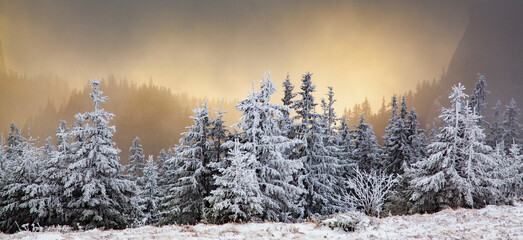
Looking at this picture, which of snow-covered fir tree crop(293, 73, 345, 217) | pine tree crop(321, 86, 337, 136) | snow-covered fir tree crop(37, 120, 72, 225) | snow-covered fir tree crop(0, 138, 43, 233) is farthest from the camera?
pine tree crop(321, 86, 337, 136)

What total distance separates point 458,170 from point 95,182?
85.4ft

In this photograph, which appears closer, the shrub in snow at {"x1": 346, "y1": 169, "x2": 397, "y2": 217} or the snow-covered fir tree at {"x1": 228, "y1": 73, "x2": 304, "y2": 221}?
the shrub in snow at {"x1": 346, "y1": 169, "x2": 397, "y2": 217}

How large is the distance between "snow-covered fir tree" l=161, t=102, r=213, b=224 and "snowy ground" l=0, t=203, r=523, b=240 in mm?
8275

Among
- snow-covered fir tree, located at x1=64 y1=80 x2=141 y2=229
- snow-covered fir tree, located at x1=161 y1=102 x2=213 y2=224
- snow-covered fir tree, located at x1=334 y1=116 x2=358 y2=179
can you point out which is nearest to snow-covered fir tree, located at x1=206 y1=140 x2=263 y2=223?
snow-covered fir tree, located at x1=161 y1=102 x2=213 y2=224

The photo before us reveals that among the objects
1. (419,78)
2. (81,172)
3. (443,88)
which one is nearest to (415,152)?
(81,172)

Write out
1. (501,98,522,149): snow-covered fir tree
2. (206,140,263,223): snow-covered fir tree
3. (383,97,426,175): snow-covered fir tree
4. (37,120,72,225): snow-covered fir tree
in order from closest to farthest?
(206,140,263,223): snow-covered fir tree, (37,120,72,225): snow-covered fir tree, (383,97,426,175): snow-covered fir tree, (501,98,522,149): snow-covered fir tree

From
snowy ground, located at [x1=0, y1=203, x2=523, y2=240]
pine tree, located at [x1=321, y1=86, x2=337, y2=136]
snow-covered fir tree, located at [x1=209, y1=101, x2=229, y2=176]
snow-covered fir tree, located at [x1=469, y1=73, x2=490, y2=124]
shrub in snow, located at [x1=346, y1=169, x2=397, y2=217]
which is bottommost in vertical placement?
snowy ground, located at [x1=0, y1=203, x2=523, y2=240]

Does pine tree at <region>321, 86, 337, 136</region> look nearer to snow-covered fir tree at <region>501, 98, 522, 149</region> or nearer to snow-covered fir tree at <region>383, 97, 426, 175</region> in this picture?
snow-covered fir tree at <region>383, 97, 426, 175</region>

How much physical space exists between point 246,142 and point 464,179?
14.5 meters

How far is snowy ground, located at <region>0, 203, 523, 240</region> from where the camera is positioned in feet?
32.5

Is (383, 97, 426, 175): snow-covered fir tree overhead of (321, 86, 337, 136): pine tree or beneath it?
beneath

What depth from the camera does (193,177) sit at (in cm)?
2008

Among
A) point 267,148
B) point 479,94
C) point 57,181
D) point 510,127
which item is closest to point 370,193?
point 267,148

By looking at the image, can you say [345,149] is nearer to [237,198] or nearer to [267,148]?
[267,148]
